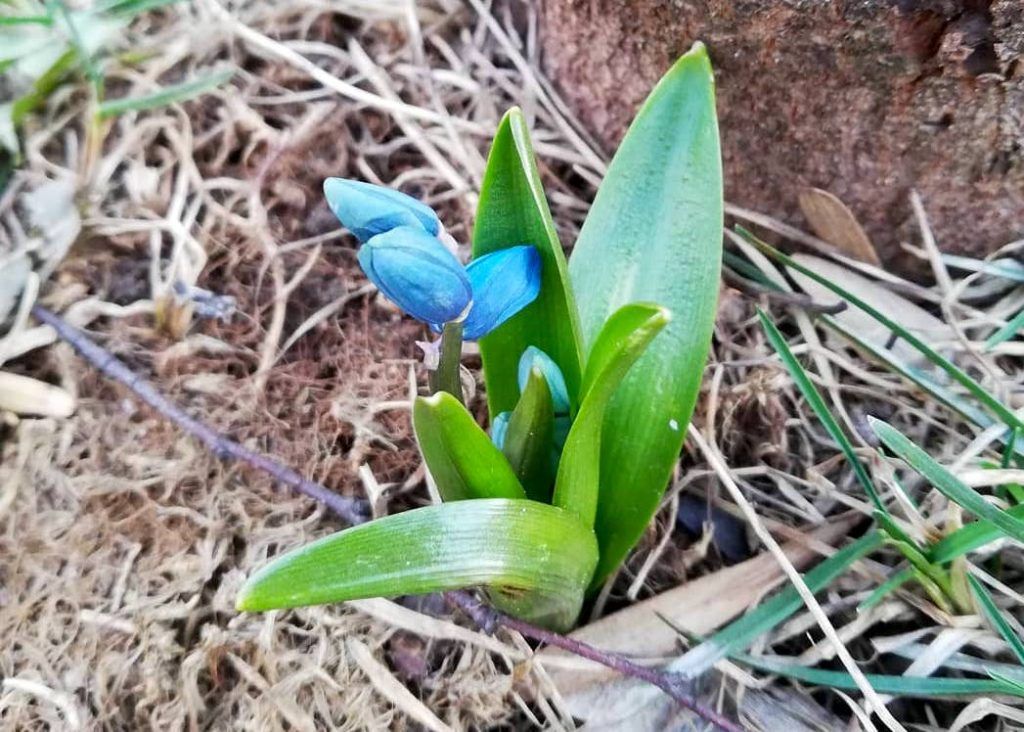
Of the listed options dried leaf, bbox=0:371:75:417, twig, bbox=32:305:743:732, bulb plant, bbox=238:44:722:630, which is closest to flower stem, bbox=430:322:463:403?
bulb plant, bbox=238:44:722:630

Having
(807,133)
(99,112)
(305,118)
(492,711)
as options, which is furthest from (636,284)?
(99,112)

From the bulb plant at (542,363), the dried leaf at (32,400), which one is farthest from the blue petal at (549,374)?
the dried leaf at (32,400)

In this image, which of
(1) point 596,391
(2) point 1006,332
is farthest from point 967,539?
(1) point 596,391

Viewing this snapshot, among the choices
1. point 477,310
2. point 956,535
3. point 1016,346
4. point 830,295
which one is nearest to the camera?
point 477,310

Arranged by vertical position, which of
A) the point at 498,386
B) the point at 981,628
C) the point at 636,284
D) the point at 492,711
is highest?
the point at 636,284

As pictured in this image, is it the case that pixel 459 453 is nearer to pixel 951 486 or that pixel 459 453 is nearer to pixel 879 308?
pixel 951 486

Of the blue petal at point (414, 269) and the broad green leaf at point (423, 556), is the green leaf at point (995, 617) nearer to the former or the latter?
the broad green leaf at point (423, 556)

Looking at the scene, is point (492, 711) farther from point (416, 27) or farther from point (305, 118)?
point (416, 27)

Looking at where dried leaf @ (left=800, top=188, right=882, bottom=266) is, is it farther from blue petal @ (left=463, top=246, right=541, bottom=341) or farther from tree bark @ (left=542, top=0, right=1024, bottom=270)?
blue petal @ (left=463, top=246, right=541, bottom=341)
